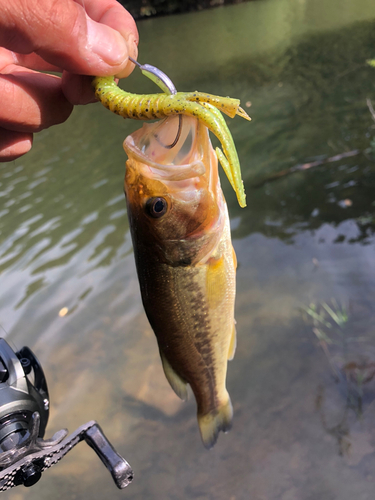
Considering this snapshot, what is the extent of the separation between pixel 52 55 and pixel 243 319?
3.82 meters

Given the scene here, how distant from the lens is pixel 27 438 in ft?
4.86

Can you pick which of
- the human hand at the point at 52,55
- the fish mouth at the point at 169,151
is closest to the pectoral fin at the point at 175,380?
the fish mouth at the point at 169,151

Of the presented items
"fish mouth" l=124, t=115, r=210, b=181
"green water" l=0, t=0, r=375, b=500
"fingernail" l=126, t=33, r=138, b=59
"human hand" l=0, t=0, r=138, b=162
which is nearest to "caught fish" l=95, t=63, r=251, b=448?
"fish mouth" l=124, t=115, r=210, b=181

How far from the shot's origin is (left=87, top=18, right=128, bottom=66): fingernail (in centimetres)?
146

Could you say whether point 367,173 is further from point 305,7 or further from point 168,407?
point 305,7

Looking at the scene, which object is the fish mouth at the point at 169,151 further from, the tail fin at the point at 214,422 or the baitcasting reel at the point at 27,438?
the tail fin at the point at 214,422

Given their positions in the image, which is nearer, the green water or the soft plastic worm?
the soft plastic worm

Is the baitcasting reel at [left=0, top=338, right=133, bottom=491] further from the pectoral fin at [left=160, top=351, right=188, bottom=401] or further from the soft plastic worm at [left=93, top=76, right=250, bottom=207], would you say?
the soft plastic worm at [left=93, top=76, right=250, bottom=207]

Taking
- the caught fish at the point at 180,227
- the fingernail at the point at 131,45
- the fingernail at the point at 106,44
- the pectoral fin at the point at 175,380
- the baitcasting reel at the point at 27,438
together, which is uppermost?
the fingernail at the point at 106,44

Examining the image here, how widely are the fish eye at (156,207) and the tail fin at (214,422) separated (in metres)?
1.17

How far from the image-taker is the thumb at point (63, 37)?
1.31 m

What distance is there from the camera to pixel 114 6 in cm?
178

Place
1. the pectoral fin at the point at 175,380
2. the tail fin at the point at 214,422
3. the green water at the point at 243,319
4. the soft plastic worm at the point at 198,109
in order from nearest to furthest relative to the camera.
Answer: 1. the soft plastic worm at the point at 198,109
2. the pectoral fin at the point at 175,380
3. the tail fin at the point at 214,422
4. the green water at the point at 243,319

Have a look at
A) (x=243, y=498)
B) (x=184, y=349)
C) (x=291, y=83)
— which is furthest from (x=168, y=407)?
(x=291, y=83)
